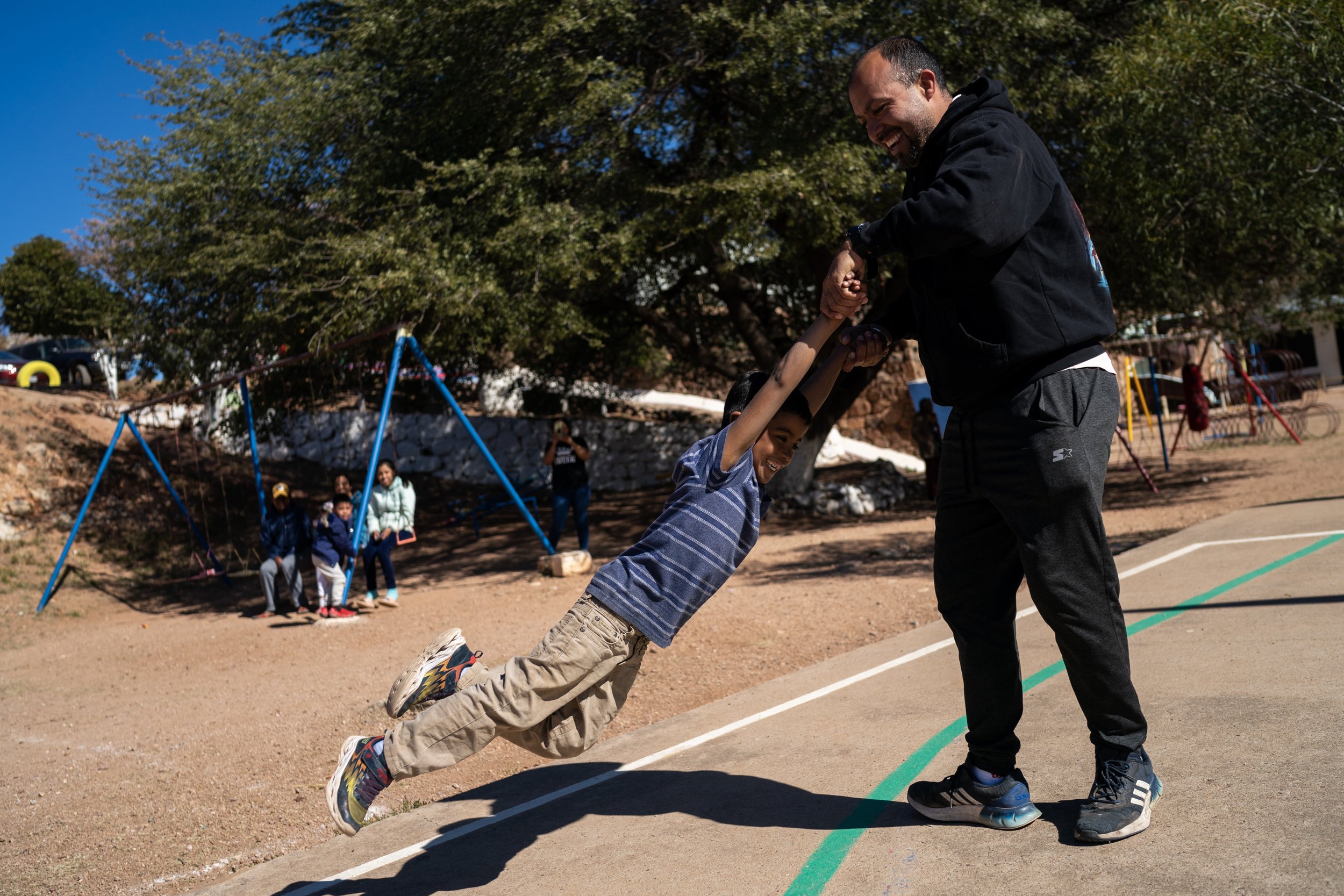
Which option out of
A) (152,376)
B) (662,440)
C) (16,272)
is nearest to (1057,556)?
(152,376)

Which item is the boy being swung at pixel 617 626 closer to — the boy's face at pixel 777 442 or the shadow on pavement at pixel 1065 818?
the boy's face at pixel 777 442

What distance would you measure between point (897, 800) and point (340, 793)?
187 cm

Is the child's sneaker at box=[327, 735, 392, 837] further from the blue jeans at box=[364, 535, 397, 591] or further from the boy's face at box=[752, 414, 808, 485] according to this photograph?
the blue jeans at box=[364, 535, 397, 591]

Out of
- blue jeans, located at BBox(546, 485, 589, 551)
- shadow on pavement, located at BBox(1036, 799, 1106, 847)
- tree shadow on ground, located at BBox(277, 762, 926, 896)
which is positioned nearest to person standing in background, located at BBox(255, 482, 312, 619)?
blue jeans, located at BBox(546, 485, 589, 551)

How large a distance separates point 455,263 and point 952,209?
396 inches

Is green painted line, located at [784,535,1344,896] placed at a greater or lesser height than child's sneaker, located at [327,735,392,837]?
lesser

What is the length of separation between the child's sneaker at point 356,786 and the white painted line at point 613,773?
2.47ft

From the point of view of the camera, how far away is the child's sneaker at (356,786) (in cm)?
297

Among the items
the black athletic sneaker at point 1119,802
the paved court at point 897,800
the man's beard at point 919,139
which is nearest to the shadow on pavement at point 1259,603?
the paved court at point 897,800

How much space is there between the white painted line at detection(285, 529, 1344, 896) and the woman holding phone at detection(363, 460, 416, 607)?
7.51 m

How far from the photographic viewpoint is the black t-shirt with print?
1334 centimetres

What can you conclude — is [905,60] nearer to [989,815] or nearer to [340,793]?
[989,815]

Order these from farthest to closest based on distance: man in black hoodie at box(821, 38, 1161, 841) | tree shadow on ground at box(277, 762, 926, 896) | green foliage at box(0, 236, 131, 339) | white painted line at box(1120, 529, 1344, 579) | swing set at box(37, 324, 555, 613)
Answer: green foliage at box(0, 236, 131, 339) → swing set at box(37, 324, 555, 613) → white painted line at box(1120, 529, 1344, 579) → tree shadow on ground at box(277, 762, 926, 896) → man in black hoodie at box(821, 38, 1161, 841)

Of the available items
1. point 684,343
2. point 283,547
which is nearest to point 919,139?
point 283,547
